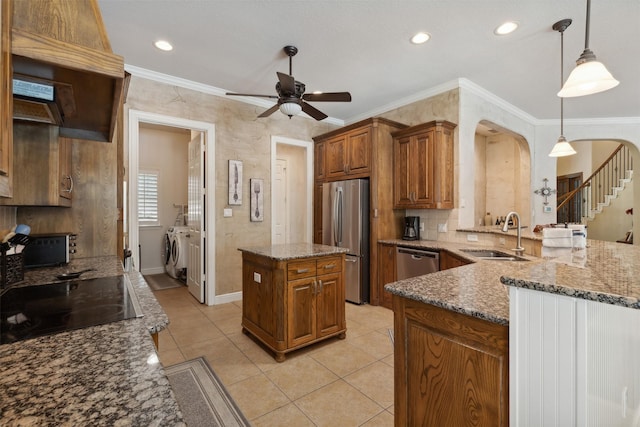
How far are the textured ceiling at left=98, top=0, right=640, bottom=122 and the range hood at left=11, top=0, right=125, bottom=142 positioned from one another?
153 cm

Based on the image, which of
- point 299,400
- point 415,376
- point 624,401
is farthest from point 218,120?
point 624,401

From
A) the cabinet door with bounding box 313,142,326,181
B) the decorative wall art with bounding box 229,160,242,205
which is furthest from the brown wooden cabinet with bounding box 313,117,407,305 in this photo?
the decorative wall art with bounding box 229,160,242,205

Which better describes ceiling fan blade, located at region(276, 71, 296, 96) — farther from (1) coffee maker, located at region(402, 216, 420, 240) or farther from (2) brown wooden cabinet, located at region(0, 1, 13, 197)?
(1) coffee maker, located at region(402, 216, 420, 240)

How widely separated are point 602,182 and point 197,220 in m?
8.85

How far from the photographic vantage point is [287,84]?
8.04 feet

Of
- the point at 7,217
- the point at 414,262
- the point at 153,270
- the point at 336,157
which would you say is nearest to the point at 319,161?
the point at 336,157

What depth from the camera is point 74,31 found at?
3.14 ft

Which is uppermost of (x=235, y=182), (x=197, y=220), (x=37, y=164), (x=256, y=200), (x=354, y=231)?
(x=235, y=182)

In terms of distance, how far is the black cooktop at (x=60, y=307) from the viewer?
0.88 m

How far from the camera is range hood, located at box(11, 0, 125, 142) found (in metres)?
0.85

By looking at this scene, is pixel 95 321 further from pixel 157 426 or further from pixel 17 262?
pixel 17 262

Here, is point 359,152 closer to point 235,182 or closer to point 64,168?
point 235,182

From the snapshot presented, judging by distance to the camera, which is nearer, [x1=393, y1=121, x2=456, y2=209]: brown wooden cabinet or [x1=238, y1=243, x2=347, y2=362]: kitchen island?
[x1=238, y1=243, x2=347, y2=362]: kitchen island

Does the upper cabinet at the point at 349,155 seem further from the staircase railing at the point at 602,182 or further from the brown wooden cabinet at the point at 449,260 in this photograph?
the staircase railing at the point at 602,182
